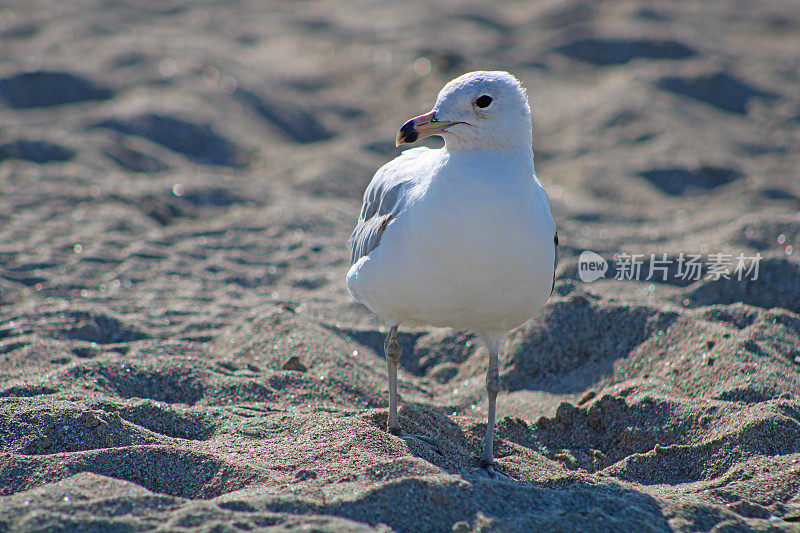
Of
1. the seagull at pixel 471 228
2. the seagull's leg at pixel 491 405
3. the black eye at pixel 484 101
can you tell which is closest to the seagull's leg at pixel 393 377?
the seagull at pixel 471 228

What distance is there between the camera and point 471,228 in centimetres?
320

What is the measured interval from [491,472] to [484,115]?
1.50 metres

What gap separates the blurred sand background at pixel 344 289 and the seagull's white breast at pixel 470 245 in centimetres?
64

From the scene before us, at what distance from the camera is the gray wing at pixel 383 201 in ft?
12.1

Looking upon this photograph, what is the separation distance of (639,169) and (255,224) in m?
3.83

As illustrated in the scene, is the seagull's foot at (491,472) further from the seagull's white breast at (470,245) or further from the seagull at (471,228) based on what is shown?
the seagull's white breast at (470,245)

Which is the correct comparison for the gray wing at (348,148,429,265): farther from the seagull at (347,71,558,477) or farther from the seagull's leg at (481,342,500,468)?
the seagull's leg at (481,342,500,468)

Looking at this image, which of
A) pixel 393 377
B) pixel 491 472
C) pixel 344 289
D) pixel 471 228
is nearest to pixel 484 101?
pixel 471 228

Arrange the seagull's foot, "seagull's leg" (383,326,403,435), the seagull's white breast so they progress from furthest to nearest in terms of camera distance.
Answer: "seagull's leg" (383,326,403,435)
the seagull's foot
the seagull's white breast

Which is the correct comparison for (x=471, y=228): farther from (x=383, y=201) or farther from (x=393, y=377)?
(x=393, y=377)

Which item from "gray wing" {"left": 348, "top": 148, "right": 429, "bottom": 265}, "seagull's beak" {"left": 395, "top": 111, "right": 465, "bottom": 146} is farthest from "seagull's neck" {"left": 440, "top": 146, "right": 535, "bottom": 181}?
"gray wing" {"left": 348, "top": 148, "right": 429, "bottom": 265}

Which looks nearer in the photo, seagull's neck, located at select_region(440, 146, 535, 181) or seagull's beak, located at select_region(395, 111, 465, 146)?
seagull's neck, located at select_region(440, 146, 535, 181)

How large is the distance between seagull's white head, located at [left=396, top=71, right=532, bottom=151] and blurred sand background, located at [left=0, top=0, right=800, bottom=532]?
4.31ft

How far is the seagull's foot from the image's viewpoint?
3376mm
